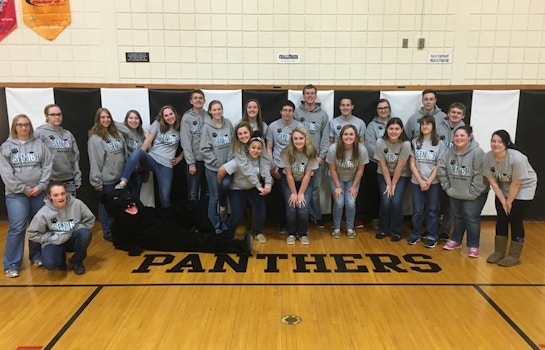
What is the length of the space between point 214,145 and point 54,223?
1.73 meters

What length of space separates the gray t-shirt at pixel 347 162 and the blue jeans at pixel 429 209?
24.2 inches

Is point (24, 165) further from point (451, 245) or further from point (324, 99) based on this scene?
point (451, 245)

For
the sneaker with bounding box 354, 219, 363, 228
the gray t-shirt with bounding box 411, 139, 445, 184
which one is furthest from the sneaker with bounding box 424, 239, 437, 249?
the sneaker with bounding box 354, 219, 363, 228

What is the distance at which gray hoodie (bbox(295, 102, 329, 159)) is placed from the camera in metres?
4.76

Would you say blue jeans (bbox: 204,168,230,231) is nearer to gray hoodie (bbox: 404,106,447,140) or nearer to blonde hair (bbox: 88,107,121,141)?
blonde hair (bbox: 88,107,121,141)

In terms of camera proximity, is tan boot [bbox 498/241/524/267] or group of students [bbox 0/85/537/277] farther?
tan boot [bbox 498/241/524/267]

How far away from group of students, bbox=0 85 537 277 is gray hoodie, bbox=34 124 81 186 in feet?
0.03

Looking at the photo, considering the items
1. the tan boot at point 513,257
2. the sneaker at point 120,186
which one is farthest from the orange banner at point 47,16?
the tan boot at point 513,257

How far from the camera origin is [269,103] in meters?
5.01

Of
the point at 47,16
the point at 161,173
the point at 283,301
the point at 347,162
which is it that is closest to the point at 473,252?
the point at 347,162

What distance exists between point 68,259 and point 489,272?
3.87m

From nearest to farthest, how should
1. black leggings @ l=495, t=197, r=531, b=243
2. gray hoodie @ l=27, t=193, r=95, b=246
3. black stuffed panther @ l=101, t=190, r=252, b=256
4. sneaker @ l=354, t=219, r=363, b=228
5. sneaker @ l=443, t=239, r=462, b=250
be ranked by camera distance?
gray hoodie @ l=27, t=193, r=95, b=246 < black leggings @ l=495, t=197, r=531, b=243 < black stuffed panther @ l=101, t=190, r=252, b=256 < sneaker @ l=443, t=239, r=462, b=250 < sneaker @ l=354, t=219, r=363, b=228

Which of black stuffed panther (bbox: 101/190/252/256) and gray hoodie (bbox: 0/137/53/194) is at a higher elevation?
gray hoodie (bbox: 0/137/53/194)

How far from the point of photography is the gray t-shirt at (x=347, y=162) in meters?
4.45
